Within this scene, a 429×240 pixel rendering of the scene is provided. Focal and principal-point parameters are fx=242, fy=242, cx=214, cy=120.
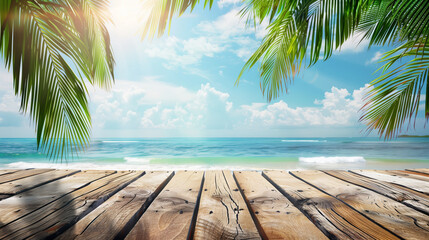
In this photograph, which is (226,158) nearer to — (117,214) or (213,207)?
(213,207)

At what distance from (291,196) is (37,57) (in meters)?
2.10

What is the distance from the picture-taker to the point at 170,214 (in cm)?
111

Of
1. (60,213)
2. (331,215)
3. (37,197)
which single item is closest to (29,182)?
(37,197)

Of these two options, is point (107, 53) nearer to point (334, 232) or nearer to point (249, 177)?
point (249, 177)

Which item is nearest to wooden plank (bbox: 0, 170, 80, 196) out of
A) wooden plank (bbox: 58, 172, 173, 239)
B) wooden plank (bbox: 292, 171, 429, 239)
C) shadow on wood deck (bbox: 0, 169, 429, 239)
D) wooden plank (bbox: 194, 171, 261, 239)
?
shadow on wood deck (bbox: 0, 169, 429, 239)

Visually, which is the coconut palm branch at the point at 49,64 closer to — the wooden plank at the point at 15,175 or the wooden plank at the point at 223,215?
the wooden plank at the point at 15,175

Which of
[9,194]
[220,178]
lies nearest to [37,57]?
[9,194]

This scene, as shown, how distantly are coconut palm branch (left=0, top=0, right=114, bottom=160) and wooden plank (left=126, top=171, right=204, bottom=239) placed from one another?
80 cm

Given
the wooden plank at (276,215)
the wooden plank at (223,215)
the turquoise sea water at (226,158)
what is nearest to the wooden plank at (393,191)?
the wooden plank at (276,215)

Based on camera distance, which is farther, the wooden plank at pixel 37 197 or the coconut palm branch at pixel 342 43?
the coconut palm branch at pixel 342 43

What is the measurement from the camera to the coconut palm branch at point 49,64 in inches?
68.2

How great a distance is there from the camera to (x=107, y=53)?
295 cm

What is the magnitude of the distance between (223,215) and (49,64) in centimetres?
188

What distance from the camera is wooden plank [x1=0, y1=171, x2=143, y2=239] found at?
94 centimetres
